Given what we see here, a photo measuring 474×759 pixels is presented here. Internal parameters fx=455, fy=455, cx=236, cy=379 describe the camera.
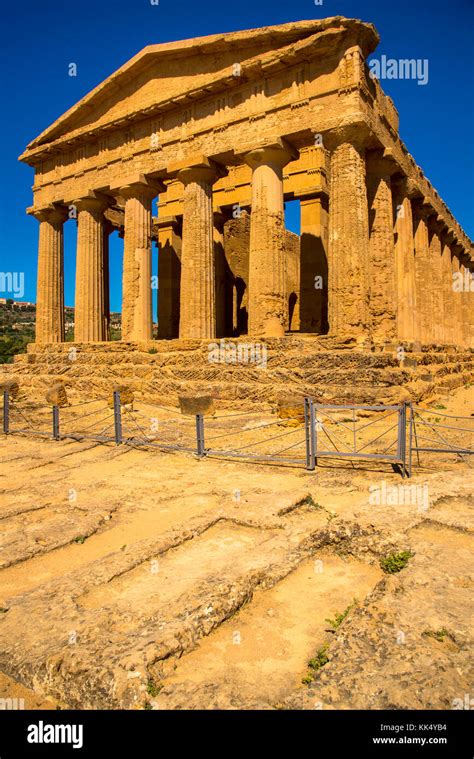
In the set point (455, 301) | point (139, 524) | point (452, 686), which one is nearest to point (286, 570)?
point (452, 686)

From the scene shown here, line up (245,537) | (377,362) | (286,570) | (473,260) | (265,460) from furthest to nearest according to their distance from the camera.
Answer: (473,260), (377,362), (265,460), (245,537), (286,570)

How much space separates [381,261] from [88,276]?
1111cm

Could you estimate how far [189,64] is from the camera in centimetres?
1502

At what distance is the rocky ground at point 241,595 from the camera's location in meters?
2.23

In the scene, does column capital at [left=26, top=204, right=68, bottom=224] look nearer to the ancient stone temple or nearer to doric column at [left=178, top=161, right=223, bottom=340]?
the ancient stone temple

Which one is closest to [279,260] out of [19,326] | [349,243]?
[349,243]

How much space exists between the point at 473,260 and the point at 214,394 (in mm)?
22924

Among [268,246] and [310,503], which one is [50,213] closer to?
[268,246]

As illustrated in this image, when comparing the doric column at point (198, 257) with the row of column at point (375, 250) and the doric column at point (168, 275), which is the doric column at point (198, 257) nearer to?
the row of column at point (375, 250)

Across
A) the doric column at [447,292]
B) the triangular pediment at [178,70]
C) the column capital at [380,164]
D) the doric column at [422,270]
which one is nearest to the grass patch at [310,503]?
the column capital at [380,164]

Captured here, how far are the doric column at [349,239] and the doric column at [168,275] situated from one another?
32.0 ft

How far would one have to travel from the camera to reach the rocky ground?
223 cm

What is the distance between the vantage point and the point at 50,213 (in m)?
19.4

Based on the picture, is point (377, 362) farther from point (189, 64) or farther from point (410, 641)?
point (189, 64)
